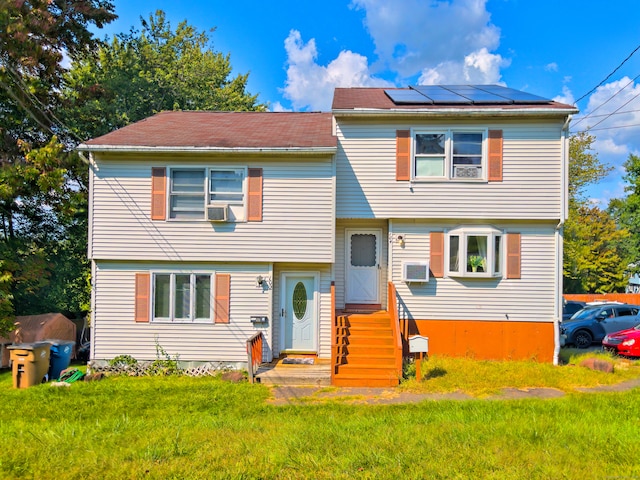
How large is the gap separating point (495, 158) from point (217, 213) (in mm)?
7374

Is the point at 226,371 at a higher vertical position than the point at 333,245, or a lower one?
lower

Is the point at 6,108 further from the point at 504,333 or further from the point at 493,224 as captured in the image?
the point at 504,333

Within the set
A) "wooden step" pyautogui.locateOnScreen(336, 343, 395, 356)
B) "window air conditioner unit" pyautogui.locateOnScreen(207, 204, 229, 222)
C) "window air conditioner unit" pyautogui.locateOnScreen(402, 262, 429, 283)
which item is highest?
"window air conditioner unit" pyautogui.locateOnScreen(207, 204, 229, 222)

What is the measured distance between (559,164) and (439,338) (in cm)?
556

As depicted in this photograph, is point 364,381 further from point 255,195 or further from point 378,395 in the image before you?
point 255,195

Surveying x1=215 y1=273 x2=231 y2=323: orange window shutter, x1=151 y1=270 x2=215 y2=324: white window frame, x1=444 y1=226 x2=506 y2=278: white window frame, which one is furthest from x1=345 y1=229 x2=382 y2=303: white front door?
x1=151 y1=270 x2=215 y2=324: white window frame

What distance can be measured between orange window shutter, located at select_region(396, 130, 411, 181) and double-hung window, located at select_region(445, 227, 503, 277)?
197 cm

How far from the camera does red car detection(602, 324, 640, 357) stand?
1208 centimetres

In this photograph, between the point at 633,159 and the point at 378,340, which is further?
the point at 633,159

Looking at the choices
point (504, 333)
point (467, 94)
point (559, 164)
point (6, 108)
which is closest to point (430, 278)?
point (504, 333)

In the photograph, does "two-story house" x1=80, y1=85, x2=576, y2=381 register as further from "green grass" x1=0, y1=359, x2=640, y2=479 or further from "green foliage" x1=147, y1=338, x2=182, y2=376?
"green grass" x1=0, y1=359, x2=640, y2=479

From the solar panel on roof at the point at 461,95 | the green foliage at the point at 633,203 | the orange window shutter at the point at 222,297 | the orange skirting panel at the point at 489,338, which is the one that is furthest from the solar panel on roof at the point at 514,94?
the green foliage at the point at 633,203

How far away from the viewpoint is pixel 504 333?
10586mm

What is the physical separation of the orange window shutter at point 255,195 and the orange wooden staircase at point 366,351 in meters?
3.37
